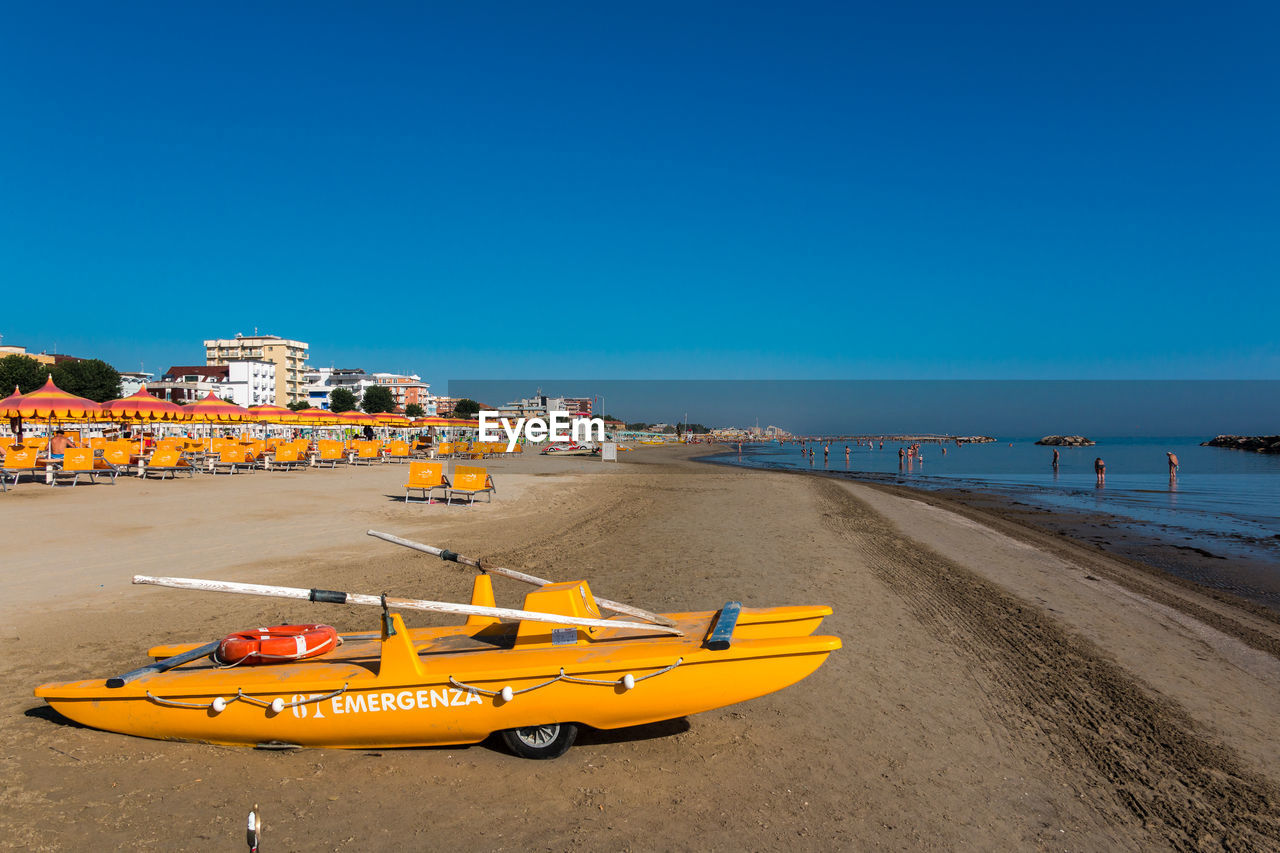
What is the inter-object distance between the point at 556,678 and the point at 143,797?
2.25 m

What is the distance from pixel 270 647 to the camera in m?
4.58

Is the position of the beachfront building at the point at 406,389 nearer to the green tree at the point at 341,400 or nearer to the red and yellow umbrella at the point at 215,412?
the green tree at the point at 341,400

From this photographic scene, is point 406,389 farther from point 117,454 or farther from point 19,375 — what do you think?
point 117,454

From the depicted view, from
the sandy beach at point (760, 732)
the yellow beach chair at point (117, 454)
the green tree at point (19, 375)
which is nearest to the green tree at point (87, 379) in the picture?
the green tree at point (19, 375)

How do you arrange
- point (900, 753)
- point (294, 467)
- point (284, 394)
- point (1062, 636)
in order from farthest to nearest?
point (284, 394)
point (294, 467)
point (1062, 636)
point (900, 753)

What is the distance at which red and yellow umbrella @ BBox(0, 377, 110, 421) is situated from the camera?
20.1 meters

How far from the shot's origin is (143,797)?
12.3 ft

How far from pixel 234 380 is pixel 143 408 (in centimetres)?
11373

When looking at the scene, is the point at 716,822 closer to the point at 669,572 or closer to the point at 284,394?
the point at 669,572

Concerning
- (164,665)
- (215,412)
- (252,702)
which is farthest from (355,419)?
(252,702)

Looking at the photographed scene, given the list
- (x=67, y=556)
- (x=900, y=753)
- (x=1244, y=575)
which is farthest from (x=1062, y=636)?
(x=67, y=556)

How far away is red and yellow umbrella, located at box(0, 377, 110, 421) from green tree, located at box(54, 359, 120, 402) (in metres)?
60.4

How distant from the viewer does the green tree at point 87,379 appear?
234 feet

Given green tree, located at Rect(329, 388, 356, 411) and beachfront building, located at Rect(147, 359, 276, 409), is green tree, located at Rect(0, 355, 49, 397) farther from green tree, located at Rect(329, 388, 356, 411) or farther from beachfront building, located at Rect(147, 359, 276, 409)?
green tree, located at Rect(329, 388, 356, 411)
